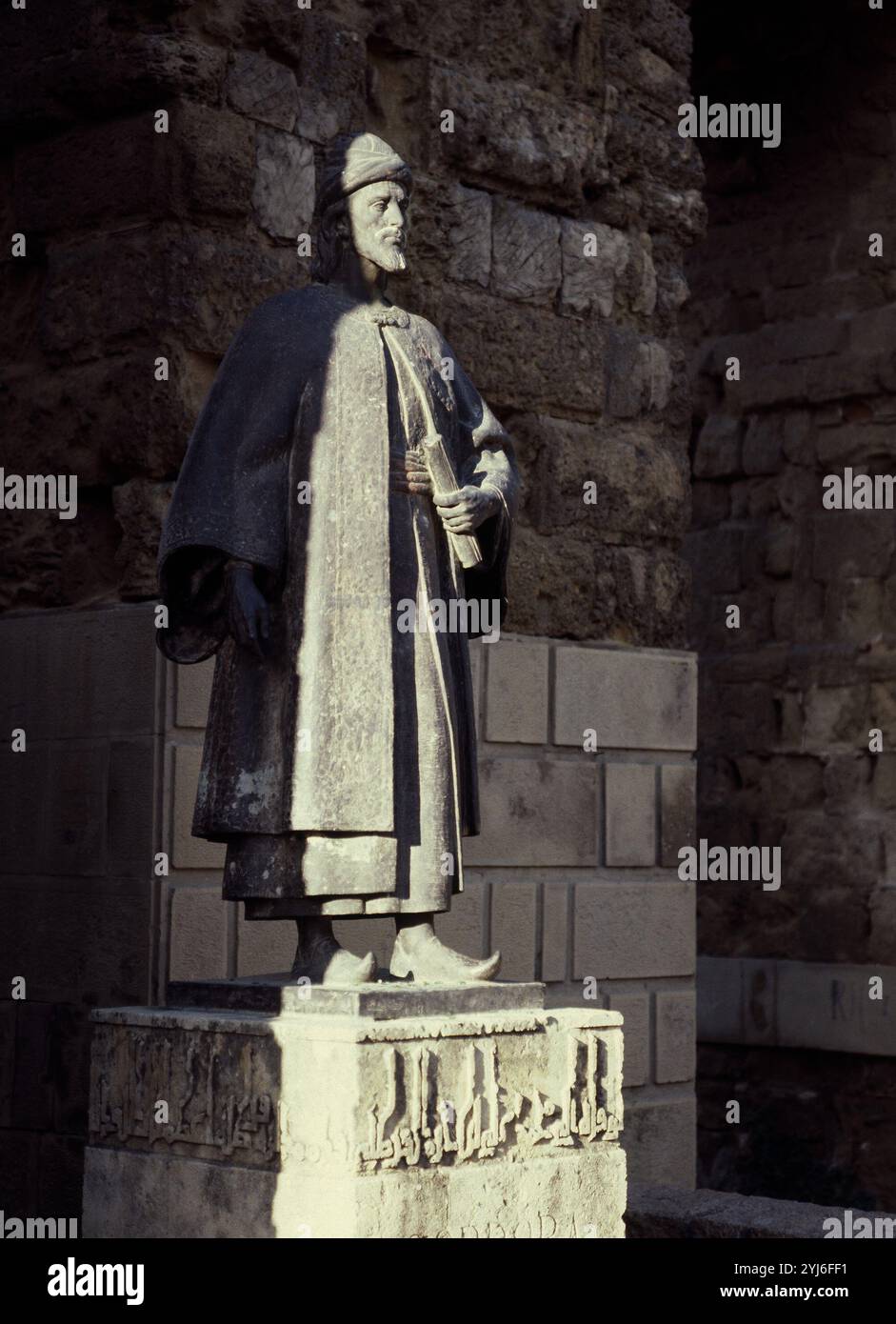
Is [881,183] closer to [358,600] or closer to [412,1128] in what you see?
[358,600]

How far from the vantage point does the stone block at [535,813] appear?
6.64m

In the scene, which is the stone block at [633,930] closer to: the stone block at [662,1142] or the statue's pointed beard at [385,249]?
the stone block at [662,1142]

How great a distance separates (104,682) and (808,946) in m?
4.06

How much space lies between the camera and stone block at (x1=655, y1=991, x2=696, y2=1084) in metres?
7.11

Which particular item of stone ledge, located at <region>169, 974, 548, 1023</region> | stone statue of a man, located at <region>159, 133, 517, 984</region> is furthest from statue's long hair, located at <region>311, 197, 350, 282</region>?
stone ledge, located at <region>169, 974, 548, 1023</region>

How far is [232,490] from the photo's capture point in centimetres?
446

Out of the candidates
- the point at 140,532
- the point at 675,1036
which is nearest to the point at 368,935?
the point at 140,532

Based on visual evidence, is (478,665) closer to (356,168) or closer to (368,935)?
(368,935)

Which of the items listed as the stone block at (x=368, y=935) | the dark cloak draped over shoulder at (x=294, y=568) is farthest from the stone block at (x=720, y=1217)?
the dark cloak draped over shoulder at (x=294, y=568)

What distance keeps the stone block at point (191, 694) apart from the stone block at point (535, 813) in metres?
1.06

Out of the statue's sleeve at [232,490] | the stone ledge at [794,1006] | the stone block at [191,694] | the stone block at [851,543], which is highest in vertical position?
the stone block at [851,543]

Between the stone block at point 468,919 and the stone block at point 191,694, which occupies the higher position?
the stone block at point 191,694

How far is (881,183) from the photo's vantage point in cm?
916

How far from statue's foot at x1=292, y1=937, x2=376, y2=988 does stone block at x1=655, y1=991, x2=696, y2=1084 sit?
2.88 meters
